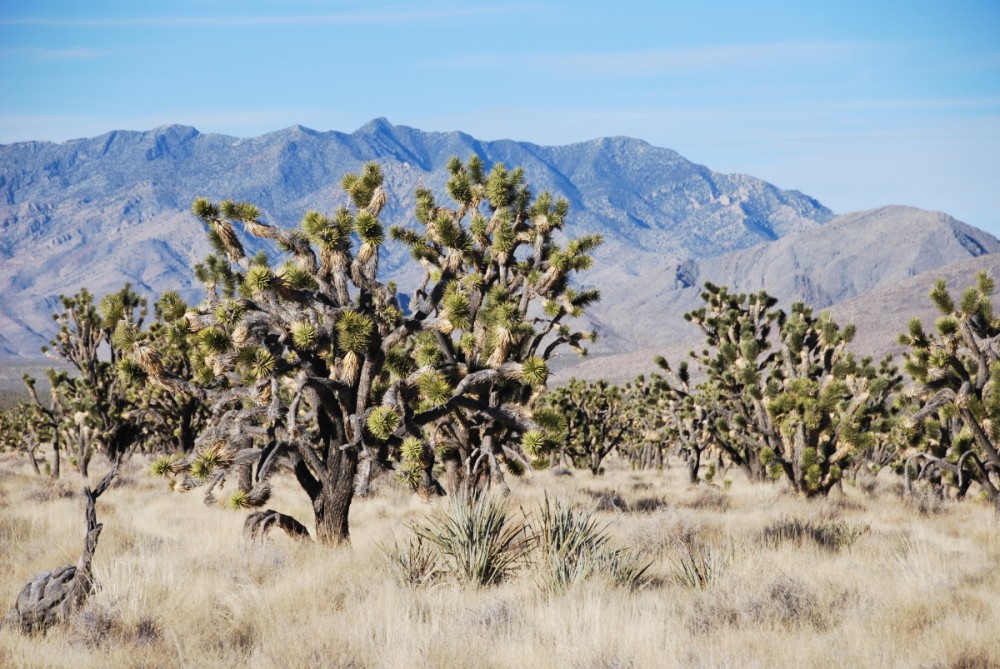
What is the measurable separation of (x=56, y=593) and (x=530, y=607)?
156 inches

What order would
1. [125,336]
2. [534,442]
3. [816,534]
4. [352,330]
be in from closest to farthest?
[125,336] → [352,330] → [534,442] → [816,534]

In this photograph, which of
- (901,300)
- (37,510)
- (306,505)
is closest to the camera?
(37,510)

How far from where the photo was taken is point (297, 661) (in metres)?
6.28

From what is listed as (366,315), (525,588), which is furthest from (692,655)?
(366,315)

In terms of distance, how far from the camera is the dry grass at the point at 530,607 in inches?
251

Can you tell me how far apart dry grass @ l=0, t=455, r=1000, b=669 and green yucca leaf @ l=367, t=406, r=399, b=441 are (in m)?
1.34

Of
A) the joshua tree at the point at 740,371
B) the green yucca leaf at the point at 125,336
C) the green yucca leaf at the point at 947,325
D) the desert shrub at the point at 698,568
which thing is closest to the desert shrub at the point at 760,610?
the desert shrub at the point at 698,568

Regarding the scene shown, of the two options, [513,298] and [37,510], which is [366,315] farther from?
[37,510]

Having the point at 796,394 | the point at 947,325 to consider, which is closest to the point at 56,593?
the point at 947,325

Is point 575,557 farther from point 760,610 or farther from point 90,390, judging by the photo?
point 90,390

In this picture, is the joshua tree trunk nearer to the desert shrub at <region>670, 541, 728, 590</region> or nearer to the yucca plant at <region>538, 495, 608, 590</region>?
the yucca plant at <region>538, 495, 608, 590</region>

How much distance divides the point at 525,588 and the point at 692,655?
224 centimetres

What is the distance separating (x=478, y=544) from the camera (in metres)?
8.83

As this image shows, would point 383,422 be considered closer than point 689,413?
Yes
